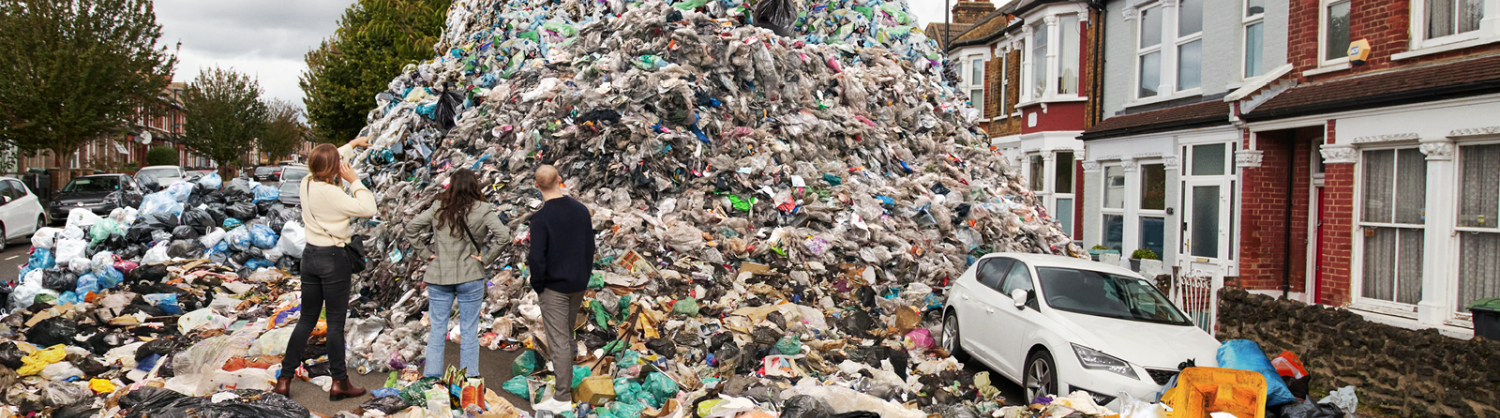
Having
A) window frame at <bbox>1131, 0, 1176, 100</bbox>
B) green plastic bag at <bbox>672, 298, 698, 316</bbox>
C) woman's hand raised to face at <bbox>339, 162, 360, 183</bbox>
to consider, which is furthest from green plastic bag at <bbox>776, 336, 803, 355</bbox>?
window frame at <bbox>1131, 0, 1176, 100</bbox>

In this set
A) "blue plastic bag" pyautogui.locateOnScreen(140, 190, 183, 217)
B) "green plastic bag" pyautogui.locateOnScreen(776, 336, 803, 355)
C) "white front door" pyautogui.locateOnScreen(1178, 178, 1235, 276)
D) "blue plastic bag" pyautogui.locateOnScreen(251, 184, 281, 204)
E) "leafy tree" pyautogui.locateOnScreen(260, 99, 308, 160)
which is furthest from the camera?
"leafy tree" pyautogui.locateOnScreen(260, 99, 308, 160)

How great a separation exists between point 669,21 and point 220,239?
6.36 meters

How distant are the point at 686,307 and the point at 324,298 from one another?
3060mm

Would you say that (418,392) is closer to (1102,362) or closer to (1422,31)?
→ (1102,362)

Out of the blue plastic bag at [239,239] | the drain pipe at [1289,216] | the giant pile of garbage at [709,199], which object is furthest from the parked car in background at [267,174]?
the drain pipe at [1289,216]

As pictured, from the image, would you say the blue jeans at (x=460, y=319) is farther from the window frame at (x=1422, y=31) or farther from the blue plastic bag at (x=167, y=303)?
the window frame at (x=1422, y=31)

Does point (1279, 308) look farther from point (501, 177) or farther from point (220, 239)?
point (220, 239)

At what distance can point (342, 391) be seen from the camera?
525 cm

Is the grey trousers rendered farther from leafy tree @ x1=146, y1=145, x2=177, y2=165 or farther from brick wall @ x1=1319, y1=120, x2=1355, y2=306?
leafy tree @ x1=146, y1=145, x2=177, y2=165

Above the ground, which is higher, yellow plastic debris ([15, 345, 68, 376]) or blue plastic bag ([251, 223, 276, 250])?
blue plastic bag ([251, 223, 276, 250])

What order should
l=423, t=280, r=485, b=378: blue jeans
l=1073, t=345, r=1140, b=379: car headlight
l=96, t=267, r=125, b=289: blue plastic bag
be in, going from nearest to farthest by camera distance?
l=423, t=280, r=485, b=378: blue jeans, l=1073, t=345, r=1140, b=379: car headlight, l=96, t=267, r=125, b=289: blue plastic bag

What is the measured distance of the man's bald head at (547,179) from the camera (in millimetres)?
5250

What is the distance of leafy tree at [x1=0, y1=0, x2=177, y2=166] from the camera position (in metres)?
22.6

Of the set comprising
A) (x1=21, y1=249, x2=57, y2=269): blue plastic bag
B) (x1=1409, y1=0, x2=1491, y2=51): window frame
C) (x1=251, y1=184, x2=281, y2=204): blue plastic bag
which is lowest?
(x1=21, y1=249, x2=57, y2=269): blue plastic bag
